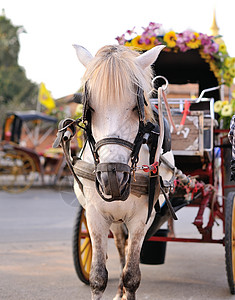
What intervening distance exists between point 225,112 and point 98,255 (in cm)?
252

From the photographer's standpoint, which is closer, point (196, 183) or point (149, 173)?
point (149, 173)

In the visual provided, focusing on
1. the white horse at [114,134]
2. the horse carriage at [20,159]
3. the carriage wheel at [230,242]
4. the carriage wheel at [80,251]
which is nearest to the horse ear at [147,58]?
the white horse at [114,134]

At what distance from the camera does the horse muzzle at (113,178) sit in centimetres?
229

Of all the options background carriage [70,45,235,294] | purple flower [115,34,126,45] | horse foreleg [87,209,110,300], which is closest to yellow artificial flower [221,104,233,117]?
background carriage [70,45,235,294]

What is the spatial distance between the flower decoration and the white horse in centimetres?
201

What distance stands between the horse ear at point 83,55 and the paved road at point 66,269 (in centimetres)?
207

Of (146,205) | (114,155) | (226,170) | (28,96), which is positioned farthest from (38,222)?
(28,96)

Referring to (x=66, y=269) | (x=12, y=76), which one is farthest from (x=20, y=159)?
(x=12, y=76)

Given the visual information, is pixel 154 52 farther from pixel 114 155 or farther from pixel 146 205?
pixel 146 205

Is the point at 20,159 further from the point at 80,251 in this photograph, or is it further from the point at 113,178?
the point at 113,178

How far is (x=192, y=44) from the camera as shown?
4.82 m

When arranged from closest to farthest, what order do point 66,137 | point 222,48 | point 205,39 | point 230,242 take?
point 66,137 → point 230,242 → point 205,39 → point 222,48

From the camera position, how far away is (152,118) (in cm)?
290

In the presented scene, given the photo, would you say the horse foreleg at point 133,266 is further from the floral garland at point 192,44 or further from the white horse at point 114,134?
the floral garland at point 192,44
